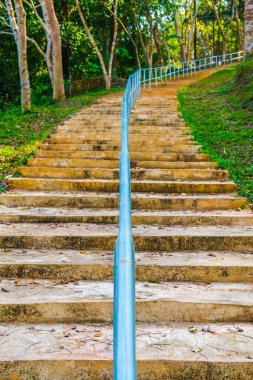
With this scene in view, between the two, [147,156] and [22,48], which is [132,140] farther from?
[22,48]

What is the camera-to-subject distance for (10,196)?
5453mm

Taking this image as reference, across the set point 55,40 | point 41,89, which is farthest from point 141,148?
point 41,89

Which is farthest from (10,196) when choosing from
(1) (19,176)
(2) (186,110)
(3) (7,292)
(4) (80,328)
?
(2) (186,110)

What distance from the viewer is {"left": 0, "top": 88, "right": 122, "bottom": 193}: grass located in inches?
285

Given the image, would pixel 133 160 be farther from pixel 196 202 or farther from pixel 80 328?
pixel 80 328

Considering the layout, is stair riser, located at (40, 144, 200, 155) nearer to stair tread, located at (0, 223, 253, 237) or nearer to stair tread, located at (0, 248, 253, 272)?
stair tread, located at (0, 223, 253, 237)

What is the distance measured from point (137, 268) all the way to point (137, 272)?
0.04 meters

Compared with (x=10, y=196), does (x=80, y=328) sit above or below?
below

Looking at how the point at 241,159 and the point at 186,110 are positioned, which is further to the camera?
the point at 186,110

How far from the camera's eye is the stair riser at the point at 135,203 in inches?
211

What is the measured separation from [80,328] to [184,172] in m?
3.92

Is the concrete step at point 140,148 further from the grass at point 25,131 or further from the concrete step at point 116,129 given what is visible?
the concrete step at point 116,129

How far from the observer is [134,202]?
5.40m

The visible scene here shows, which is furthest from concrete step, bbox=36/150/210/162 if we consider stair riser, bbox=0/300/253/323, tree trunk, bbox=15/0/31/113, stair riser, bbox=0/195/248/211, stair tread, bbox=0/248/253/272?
tree trunk, bbox=15/0/31/113
